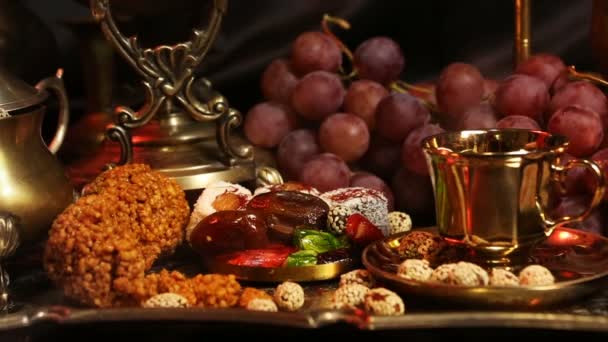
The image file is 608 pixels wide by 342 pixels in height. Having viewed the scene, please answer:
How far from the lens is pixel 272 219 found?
982 mm

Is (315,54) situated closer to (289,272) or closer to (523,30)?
(523,30)

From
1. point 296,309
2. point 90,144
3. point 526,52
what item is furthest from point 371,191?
point 90,144

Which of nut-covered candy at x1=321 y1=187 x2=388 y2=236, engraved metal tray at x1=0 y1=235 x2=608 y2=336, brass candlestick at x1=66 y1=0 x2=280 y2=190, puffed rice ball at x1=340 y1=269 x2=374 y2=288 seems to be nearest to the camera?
engraved metal tray at x1=0 y1=235 x2=608 y2=336

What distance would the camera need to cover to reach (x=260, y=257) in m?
0.94

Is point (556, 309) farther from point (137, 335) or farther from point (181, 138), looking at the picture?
point (181, 138)

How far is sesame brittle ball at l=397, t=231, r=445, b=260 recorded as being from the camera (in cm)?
92

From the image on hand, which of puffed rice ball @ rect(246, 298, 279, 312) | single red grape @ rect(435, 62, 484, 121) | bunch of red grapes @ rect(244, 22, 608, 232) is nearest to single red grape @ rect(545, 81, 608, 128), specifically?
bunch of red grapes @ rect(244, 22, 608, 232)

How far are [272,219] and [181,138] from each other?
0.26 m

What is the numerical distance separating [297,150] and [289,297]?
41 centimetres

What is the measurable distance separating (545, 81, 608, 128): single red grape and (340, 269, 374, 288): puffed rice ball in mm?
338

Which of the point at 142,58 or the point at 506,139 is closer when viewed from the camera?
the point at 506,139

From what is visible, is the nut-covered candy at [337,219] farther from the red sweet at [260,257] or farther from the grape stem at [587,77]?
the grape stem at [587,77]

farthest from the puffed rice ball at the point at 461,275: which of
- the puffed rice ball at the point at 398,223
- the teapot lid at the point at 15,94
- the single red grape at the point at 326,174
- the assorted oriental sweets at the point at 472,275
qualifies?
the teapot lid at the point at 15,94

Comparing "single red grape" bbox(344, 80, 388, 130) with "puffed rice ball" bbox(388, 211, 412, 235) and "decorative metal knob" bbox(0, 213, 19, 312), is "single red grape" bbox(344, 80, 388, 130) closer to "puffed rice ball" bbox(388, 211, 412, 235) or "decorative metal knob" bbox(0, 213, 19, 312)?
"puffed rice ball" bbox(388, 211, 412, 235)
